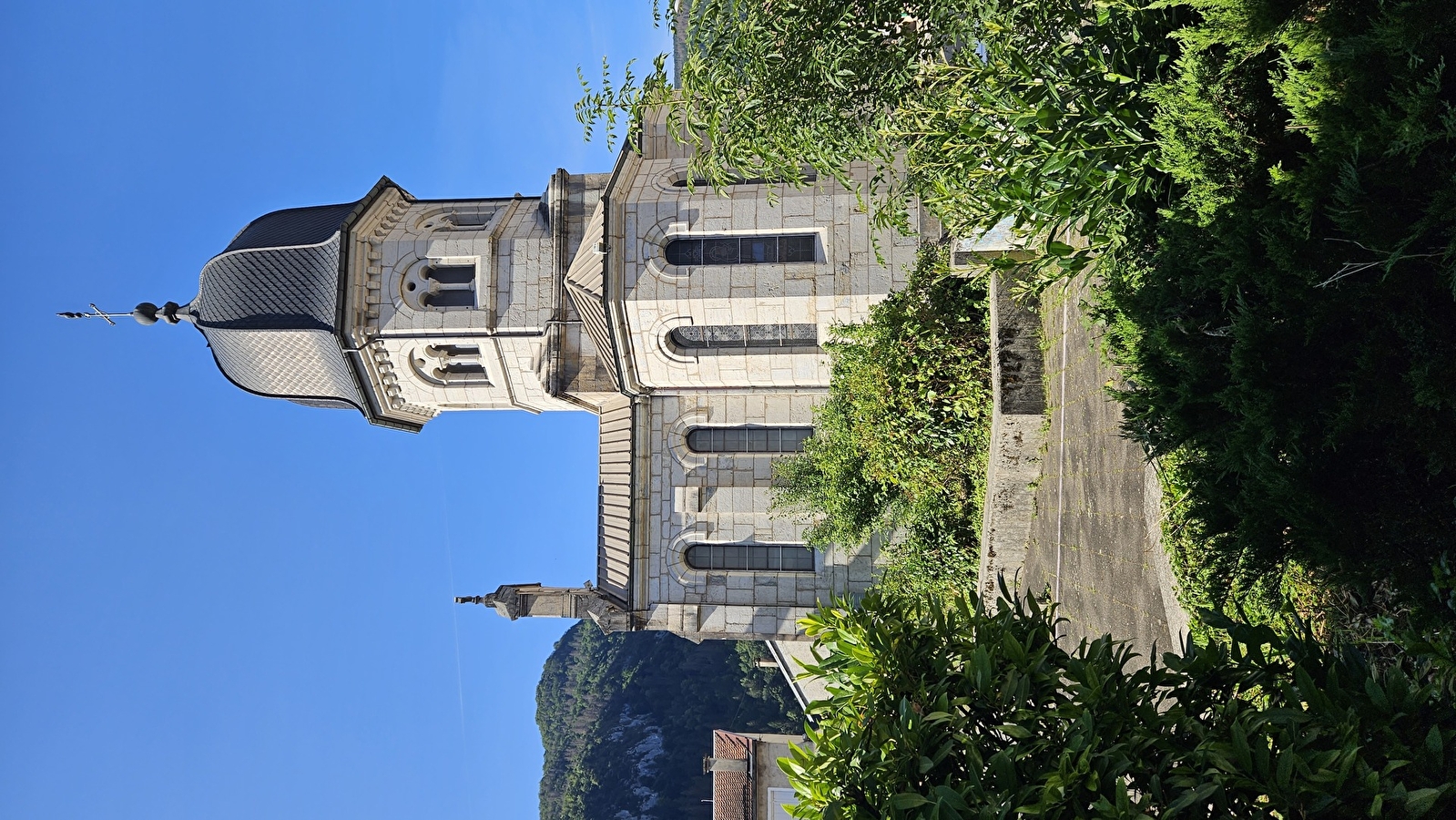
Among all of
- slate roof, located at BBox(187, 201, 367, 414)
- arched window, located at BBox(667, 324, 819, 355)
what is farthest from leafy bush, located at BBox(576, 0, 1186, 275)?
slate roof, located at BBox(187, 201, 367, 414)

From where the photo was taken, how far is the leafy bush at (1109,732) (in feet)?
14.9

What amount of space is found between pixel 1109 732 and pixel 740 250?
→ 12524 millimetres

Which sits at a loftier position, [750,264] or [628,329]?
[750,264]

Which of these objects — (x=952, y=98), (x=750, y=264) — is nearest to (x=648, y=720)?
(x=750, y=264)

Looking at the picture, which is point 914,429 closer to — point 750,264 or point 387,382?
point 750,264

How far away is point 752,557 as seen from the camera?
19375 millimetres

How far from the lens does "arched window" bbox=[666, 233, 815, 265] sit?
1673 centimetres

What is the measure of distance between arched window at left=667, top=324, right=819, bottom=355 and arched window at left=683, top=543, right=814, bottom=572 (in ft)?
14.1

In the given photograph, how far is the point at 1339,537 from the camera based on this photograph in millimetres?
5844

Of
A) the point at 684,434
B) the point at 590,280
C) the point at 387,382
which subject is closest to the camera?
the point at 590,280

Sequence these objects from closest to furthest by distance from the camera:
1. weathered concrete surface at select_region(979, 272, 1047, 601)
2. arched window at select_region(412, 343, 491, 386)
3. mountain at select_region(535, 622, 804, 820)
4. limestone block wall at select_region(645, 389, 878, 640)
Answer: weathered concrete surface at select_region(979, 272, 1047, 601), arched window at select_region(412, 343, 491, 386), limestone block wall at select_region(645, 389, 878, 640), mountain at select_region(535, 622, 804, 820)

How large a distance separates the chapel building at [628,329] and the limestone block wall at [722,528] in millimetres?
40

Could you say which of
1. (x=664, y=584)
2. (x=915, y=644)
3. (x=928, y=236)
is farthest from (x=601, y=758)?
(x=915, y=644)

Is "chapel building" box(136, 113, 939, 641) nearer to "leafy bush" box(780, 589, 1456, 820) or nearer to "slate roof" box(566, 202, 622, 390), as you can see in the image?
"slate roof" box(566, 202, 622, 390)
